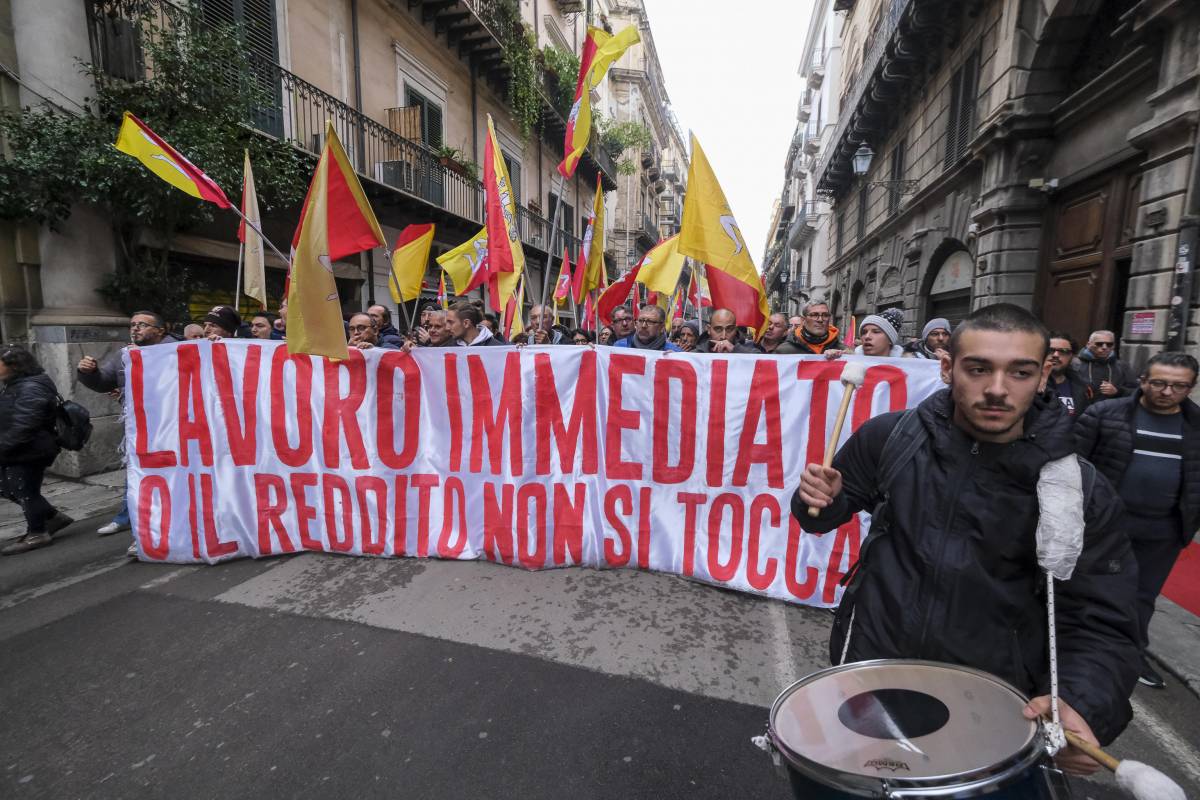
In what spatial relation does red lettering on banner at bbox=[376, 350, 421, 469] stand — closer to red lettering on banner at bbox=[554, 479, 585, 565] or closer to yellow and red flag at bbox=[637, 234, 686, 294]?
red lettering on banner at bbox=[554, 479, 585, 565]

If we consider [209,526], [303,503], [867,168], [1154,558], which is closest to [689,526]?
[1154,558]

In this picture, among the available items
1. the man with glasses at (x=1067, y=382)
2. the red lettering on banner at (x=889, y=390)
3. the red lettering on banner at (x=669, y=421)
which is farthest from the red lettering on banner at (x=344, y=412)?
the man with glasses at (x=1067, y=382)

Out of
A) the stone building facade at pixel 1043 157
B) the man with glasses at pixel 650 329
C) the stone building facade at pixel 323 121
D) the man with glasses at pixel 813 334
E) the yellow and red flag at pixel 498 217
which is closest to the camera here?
the man with glasses at pixel 813 334

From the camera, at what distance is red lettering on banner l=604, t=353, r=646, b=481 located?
13.2 ft

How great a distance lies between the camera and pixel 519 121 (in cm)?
1755

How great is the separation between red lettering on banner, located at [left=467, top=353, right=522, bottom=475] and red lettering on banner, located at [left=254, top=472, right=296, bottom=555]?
147cm

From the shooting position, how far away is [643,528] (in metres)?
4.05

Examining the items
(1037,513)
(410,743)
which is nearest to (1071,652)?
(1037,513)

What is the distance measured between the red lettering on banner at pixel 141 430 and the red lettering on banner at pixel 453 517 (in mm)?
2067

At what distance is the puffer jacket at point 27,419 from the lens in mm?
4414

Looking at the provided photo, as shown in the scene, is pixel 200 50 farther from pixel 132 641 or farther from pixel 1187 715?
pixel 1187 715

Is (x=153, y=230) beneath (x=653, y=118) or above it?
beneath

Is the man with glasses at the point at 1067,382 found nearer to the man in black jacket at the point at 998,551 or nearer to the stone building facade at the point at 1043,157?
the stone building facade at the point at 1043,157

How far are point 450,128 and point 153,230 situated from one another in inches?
362
